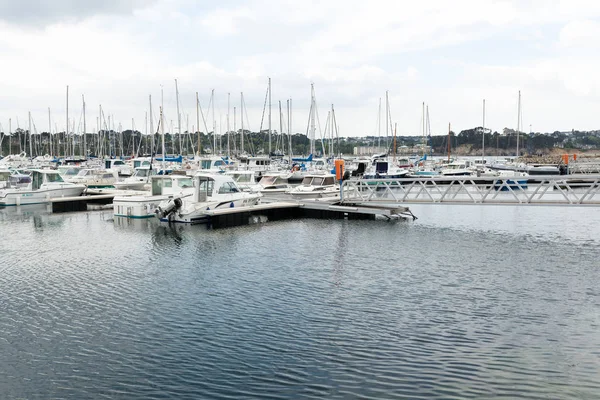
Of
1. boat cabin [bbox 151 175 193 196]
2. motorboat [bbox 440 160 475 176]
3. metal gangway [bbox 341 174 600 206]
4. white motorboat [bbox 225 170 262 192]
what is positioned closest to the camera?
metal gangway [bbox 341 174 600 206]

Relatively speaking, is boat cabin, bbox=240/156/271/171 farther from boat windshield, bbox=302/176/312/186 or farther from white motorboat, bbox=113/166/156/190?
boat windshield, bbox=302/176/312/186

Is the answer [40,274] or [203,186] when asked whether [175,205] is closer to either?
[203,186]

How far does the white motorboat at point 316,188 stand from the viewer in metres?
42.6

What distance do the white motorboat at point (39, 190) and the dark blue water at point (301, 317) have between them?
52.4 ft

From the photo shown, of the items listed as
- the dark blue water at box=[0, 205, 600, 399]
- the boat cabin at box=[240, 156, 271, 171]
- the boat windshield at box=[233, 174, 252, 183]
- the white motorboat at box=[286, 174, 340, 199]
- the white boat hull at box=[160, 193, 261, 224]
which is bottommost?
the dark blue water at box=[0, 205, 600, 399]

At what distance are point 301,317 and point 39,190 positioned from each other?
3444cm

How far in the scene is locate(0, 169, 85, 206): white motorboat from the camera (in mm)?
44188

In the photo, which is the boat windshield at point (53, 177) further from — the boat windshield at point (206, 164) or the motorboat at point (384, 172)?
the motorboat at point (384, 172)

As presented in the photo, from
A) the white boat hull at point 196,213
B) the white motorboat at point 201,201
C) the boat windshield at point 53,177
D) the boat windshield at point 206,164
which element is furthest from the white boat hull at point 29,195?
the boat windshield at point 206,164

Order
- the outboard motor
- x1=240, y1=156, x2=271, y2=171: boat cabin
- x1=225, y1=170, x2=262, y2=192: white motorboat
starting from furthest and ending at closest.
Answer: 1. x1=240, y1=156, x2=271, y2=171: boat cabin
2. x1=225, y1=170, x2=262, y2=192: white motorboat
3. the outboard motor

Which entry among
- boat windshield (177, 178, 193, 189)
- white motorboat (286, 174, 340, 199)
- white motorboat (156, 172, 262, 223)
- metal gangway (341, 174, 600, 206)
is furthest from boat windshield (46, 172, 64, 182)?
metal gangway (341, 174, 600, 206)

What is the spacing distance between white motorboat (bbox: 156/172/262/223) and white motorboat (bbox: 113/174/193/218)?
2298 mm

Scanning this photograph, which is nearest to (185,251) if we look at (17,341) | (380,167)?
(17,341)

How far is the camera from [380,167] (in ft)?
214
